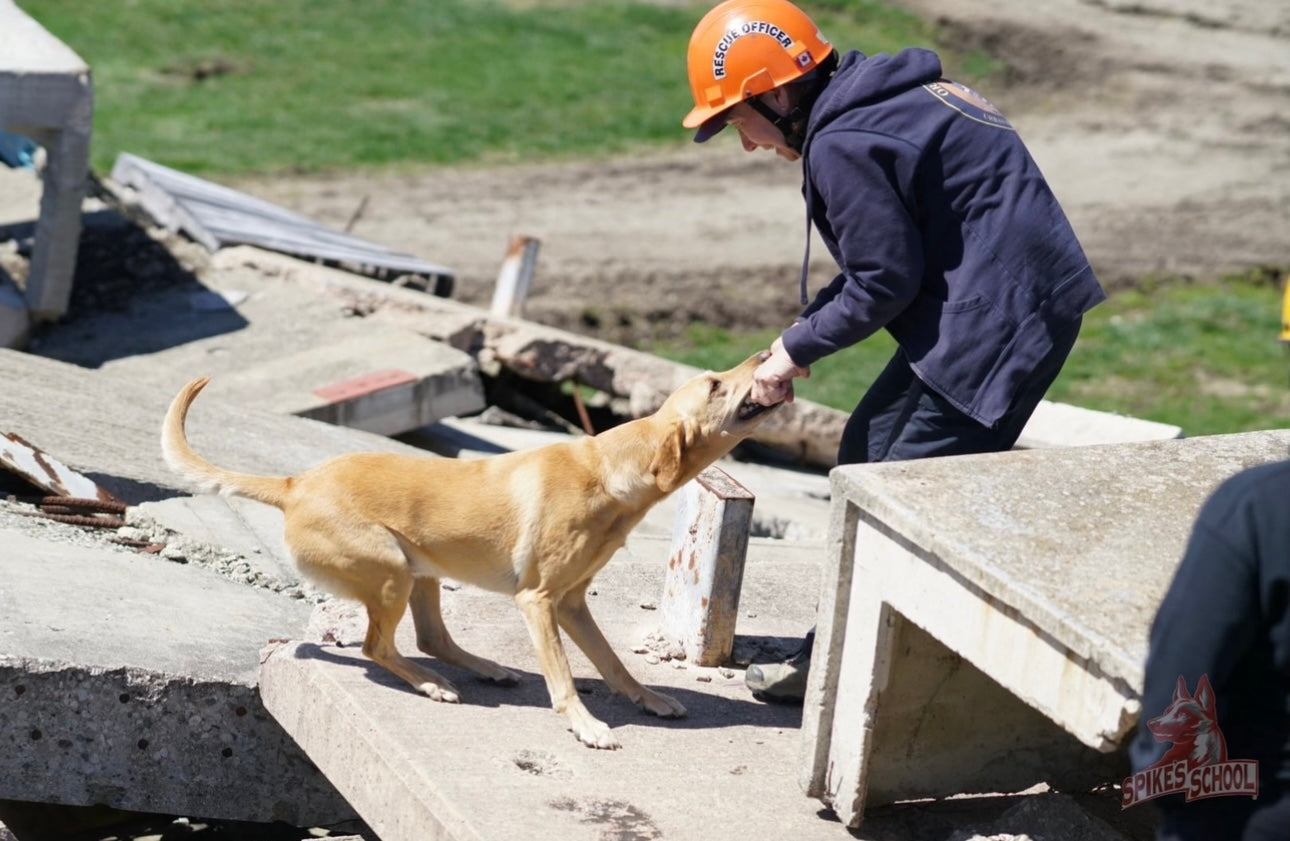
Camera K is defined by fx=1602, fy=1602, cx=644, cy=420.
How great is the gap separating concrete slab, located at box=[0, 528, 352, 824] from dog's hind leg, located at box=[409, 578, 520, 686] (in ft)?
1.66

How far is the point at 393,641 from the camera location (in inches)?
184

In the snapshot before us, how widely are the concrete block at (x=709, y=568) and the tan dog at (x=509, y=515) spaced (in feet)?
0.96

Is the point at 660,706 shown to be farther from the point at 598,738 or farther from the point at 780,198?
the point at 780,198

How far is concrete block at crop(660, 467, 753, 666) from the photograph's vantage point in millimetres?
5082

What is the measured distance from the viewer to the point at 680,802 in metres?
4.14

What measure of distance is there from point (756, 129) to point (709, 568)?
4.58ft

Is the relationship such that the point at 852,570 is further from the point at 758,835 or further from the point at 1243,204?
the point at 1243,204

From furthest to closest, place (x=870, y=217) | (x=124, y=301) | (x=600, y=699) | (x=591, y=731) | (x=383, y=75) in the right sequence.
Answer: (x=383, y=75) → (x=124, y=301) → (x=600, y=699) → (x=591, y=731) → (x=870, y=217)

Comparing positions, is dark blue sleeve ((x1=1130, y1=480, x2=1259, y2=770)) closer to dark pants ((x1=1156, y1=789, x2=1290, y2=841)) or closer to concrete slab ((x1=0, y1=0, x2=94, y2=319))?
dark pants ((x1=1156, y1=789, x2=1290, y2=841))

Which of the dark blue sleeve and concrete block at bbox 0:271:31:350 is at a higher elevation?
the dark blue sleeve

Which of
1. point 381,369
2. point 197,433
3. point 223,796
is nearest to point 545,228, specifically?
point 381,369

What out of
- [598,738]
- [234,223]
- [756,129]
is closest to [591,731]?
[598,738]

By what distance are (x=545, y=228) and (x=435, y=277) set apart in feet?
12.6

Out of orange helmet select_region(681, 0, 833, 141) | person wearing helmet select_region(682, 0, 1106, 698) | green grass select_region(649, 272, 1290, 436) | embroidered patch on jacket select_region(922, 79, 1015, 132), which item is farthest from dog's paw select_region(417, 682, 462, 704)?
green grass select_region(649, 272, 1290, 436)
